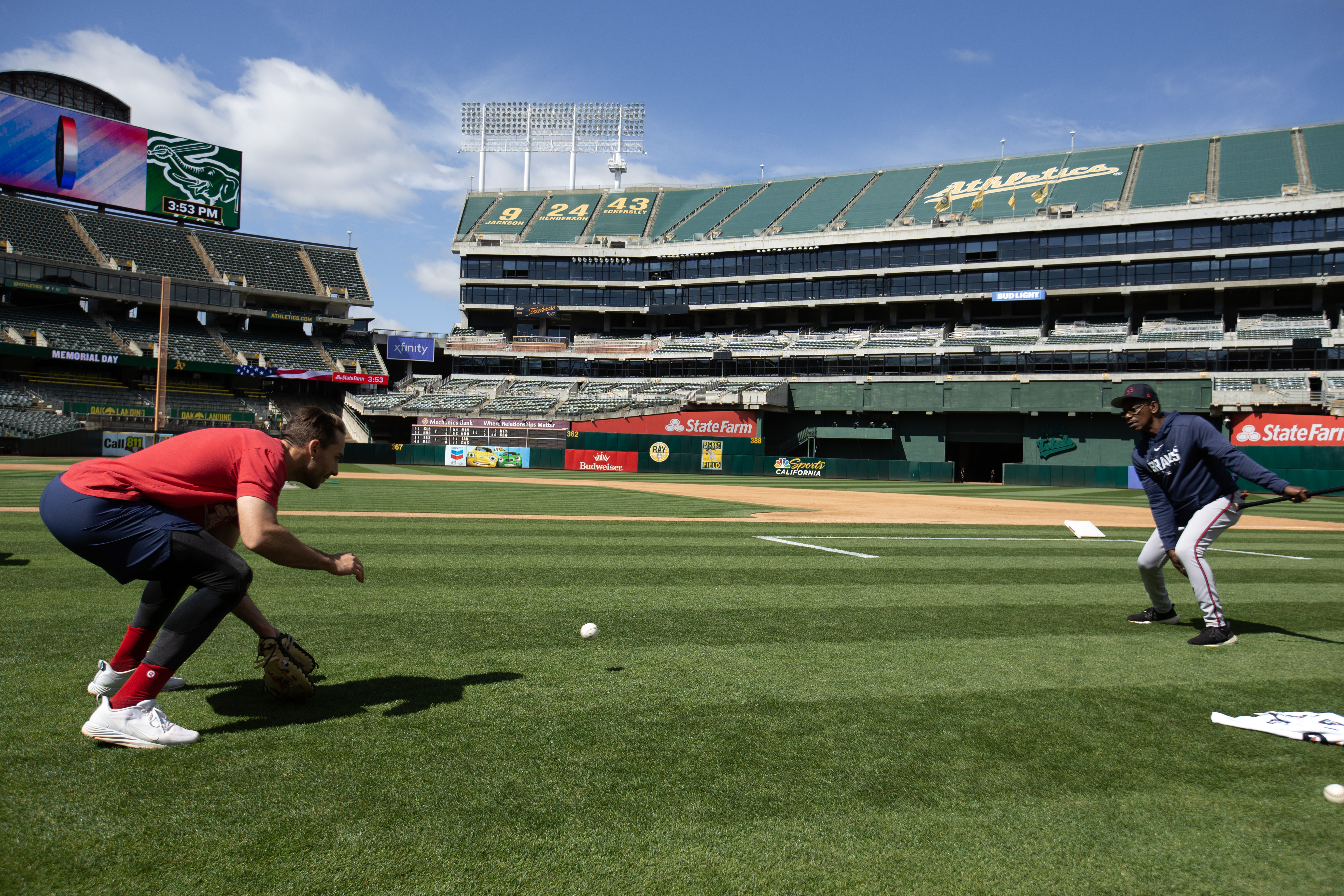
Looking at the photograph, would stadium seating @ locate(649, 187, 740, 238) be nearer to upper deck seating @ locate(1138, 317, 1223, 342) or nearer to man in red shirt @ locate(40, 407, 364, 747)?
upper deck seating @ locate(1138, 317, 1223, 342)

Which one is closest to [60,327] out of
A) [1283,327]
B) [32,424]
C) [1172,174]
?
[32,424]

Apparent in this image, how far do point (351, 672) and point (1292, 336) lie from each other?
181 ft

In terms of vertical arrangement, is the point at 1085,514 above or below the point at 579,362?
below

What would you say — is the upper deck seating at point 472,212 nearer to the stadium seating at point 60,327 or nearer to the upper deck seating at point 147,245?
the upper deck seating at point 147,245

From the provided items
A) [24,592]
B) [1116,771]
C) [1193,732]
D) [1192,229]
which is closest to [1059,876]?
[1116,771]

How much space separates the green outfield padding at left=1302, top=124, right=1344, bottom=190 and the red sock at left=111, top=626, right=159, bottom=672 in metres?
61.8

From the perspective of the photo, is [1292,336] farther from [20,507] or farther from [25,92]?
[25,92]

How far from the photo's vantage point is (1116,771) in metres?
3.64

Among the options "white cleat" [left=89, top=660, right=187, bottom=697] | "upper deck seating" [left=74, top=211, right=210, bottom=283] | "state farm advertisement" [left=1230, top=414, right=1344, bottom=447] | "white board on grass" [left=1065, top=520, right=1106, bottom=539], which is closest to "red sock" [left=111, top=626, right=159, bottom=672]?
"white cleat" [left=89, top=660, right=187, bottom=697]

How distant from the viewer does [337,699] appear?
440cm

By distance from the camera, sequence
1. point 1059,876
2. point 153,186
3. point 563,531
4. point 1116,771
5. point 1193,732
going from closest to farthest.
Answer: point 1059,876, point 1116,771, point 1193,732, point 563,531, point 153,186

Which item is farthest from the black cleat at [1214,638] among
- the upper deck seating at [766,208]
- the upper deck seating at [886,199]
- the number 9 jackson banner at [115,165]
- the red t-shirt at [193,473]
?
the number 9 jackson banner at [115,165]

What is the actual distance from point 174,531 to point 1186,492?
7.48 meters

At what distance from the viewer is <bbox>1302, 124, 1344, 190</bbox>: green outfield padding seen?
4725 centimetres
